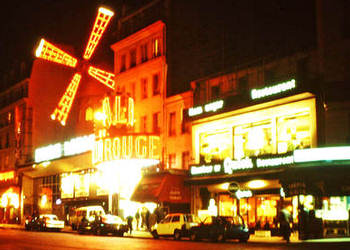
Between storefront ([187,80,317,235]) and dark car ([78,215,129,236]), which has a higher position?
storefront ([187,80,317,235])

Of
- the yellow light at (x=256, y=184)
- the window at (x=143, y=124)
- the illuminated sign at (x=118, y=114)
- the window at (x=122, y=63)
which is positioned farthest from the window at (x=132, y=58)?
the yellow light at (x=256, y=184)

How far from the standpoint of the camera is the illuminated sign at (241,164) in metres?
33.1

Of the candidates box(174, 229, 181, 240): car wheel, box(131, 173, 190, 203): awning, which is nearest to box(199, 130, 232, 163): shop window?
box(131, 173, 190, 203): awning

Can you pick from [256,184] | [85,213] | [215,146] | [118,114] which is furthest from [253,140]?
[85,213]

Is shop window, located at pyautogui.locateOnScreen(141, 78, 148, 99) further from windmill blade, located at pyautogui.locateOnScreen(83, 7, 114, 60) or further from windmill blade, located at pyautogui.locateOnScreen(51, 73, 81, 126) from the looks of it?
windmill blade, located at pyautogui.locateOnScreen(51, 73, 81, 126)

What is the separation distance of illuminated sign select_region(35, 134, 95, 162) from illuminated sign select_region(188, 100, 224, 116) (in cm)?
1669

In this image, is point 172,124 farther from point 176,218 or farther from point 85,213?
point 176,218

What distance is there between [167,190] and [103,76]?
15.6 metres

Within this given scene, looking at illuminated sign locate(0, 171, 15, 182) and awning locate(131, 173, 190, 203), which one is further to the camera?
illuminated sign locate(0, 171, 15, 182)

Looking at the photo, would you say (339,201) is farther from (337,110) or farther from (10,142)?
(10,142)

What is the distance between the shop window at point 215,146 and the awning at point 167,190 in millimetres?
2383

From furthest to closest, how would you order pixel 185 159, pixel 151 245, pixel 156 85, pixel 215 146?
pixel 156 85 < pixel 185 159 < pixel 215 146 < pixel 151 245

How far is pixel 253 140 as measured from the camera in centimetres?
3622

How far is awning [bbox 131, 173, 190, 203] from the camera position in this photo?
40125mm
